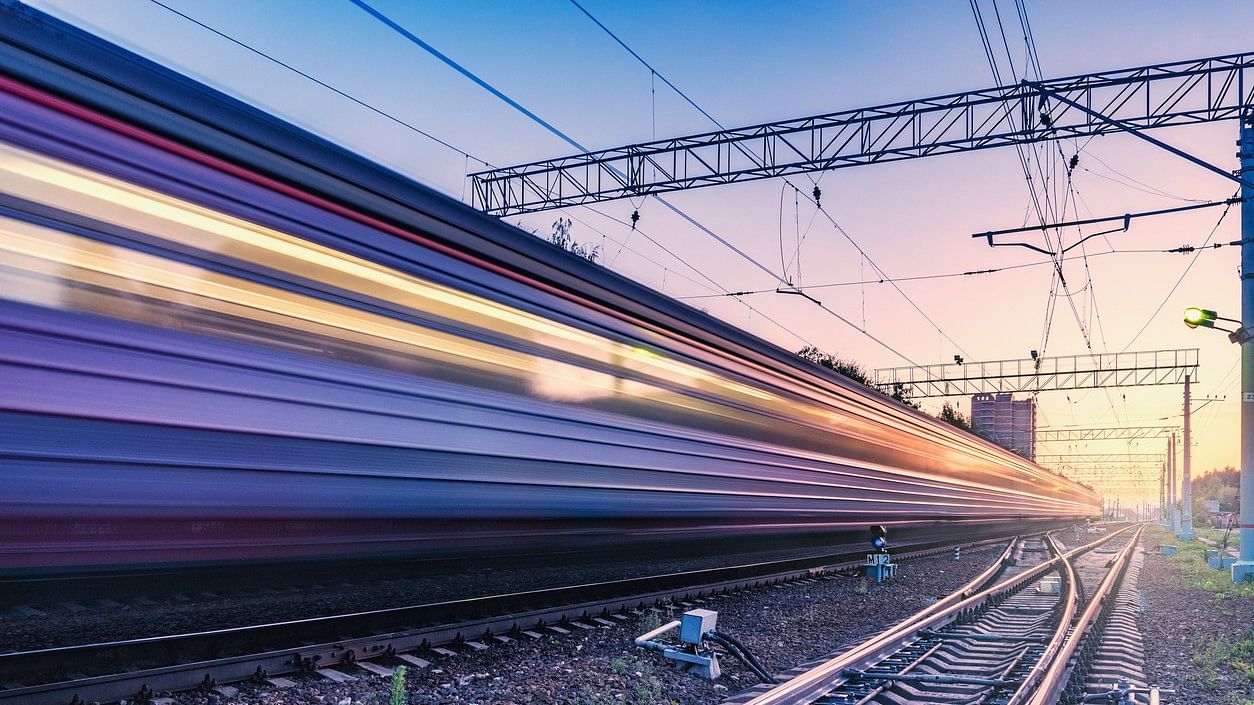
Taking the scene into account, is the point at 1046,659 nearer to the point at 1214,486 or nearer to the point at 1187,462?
the point at 1187,462

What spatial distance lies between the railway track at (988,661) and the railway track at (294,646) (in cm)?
174

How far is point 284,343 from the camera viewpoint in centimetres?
419

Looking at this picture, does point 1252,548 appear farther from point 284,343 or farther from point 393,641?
point 284,343

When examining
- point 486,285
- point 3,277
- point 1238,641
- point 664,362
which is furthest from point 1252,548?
point 3,277

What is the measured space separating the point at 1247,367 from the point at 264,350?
1493cm

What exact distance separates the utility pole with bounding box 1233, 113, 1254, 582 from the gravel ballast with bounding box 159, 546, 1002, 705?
27.3ft

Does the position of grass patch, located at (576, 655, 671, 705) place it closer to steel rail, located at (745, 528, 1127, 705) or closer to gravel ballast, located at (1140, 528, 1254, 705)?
steel rail, located at (745, 528, 1127, 705)

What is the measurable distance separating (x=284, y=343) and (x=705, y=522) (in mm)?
4864

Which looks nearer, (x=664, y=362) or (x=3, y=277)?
(x=3, y=277)

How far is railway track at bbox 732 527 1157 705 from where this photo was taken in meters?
5.54

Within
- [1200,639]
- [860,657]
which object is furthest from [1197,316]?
[860,657]

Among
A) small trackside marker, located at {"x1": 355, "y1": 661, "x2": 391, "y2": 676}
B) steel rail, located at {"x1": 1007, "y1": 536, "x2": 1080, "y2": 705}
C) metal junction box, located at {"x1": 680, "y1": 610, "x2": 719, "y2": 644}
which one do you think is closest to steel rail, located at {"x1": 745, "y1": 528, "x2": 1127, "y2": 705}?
metal junction box, located at {"x1": 680, "y1": 610, "x2": 719, "y2": 644}

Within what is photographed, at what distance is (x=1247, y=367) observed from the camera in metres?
13.9

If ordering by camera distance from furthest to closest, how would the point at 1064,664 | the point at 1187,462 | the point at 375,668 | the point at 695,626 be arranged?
the point at 1187,462 → the point at 1064,664 → the point at 695,626 → the point at 375,668
